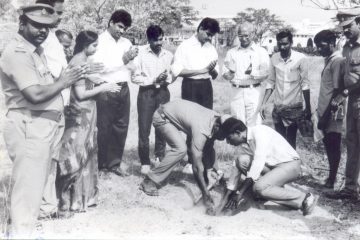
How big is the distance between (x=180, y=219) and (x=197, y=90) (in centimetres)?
207

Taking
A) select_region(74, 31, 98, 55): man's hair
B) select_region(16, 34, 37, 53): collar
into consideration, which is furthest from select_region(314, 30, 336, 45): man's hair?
select_region(16, 34, 37, 53): collar

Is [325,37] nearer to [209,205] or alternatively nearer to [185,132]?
[185,132]

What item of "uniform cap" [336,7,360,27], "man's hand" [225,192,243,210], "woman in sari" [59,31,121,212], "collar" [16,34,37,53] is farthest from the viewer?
"uniform cap" [336,7,360,27]

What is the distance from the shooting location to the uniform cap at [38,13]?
361 cm

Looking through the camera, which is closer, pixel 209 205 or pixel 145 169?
pixel 209 205

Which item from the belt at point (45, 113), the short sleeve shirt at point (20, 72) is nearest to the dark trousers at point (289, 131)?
the belt at point (45, 113)

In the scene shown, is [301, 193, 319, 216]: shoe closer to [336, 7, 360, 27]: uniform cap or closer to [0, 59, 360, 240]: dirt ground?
[0, 59, 360, 240]: dirt ground

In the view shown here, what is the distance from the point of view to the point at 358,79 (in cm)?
504

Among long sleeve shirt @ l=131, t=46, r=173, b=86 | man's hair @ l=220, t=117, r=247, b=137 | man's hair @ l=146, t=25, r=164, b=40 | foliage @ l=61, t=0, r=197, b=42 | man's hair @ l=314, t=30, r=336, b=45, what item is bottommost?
man's hair @ l=220, t=117, r=247, b=137

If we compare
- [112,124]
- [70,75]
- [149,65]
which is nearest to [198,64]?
[149,65]

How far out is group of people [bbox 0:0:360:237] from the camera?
12.2 feet

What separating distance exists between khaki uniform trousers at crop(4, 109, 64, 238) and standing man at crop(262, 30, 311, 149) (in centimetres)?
331

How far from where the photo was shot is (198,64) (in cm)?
612

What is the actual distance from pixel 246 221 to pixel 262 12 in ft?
→ 186
